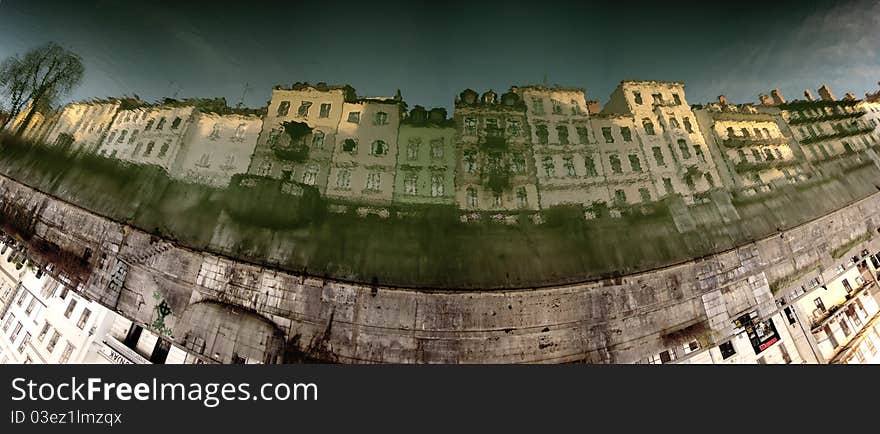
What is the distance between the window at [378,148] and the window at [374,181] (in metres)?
0.50

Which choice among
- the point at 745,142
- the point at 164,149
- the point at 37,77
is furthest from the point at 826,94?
the point at 37,77

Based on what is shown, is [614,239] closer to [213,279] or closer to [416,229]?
[416,229]

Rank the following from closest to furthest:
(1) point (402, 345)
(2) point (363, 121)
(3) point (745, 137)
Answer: (1) point (402, 345) → (2) point (363, 121) → (3) point (745, 137)

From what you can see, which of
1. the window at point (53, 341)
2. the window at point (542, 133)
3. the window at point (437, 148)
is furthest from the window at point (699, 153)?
the window at point (53, 341)

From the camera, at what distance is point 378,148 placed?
648 centimetres

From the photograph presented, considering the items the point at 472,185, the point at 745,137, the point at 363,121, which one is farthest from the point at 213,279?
the point at 745,137

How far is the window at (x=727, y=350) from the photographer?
282 inches

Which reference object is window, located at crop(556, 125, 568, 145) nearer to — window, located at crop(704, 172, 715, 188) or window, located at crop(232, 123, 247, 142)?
window, located at crop(704, 172, 715, 188)

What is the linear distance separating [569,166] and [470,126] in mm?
2329

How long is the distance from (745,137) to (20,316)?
20.7 meters

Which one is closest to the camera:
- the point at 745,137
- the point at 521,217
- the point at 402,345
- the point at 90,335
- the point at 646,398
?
the point at 646,398

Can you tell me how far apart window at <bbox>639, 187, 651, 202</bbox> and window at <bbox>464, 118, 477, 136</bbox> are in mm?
3855

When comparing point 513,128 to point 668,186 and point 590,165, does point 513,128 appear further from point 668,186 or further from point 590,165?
point 668,186

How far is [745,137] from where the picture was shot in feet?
28.0
